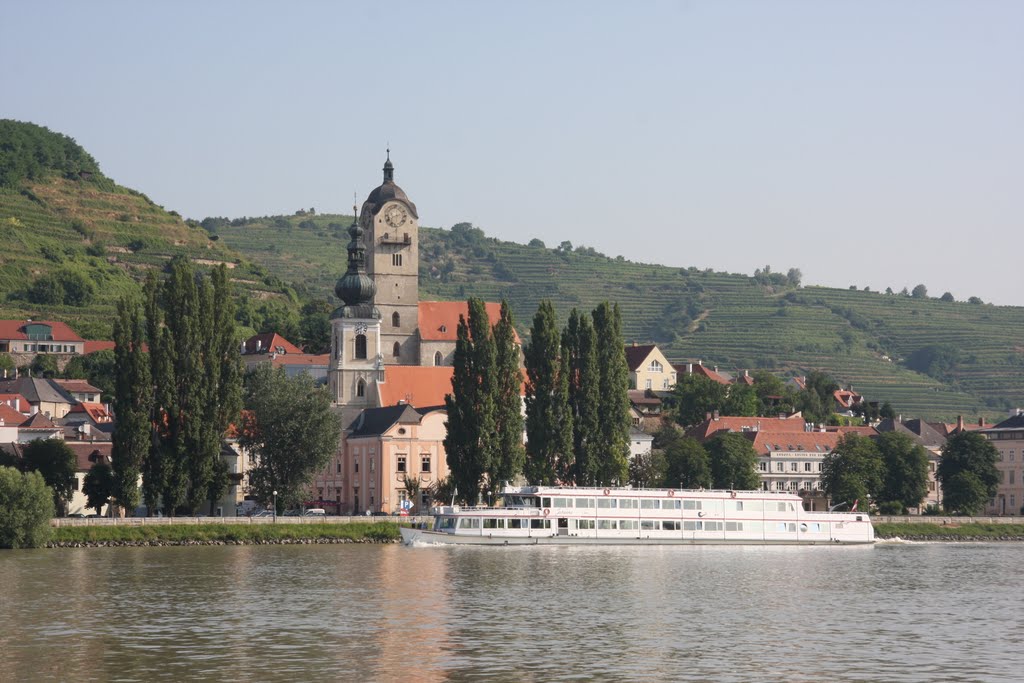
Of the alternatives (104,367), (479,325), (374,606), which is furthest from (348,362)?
(374,606)

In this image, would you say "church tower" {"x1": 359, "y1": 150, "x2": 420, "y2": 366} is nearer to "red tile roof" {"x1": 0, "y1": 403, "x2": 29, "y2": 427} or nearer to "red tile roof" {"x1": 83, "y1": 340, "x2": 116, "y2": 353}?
"red tile roof" {"x1": 0, "y1": 403, "x2": 29, "y2": 427}

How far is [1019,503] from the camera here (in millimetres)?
138625

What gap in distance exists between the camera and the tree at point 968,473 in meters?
128

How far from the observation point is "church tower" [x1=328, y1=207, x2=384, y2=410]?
440 feet

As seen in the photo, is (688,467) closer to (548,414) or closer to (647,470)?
(647,470)

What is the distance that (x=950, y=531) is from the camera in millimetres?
120625

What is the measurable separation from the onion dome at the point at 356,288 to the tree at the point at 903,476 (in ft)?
133

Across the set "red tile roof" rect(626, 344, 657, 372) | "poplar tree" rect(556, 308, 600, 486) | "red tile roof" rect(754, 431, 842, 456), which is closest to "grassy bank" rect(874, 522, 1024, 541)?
"poplar tree" rect(556, 308, 600, 486)

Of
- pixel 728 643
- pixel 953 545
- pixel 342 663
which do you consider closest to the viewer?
pixel 342 663

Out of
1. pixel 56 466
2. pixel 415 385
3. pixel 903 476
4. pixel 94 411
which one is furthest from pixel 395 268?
Answer: pixel 56 466

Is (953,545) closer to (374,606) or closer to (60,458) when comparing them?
(60,458)

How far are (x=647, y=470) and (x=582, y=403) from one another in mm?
18919

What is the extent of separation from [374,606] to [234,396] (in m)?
40.5

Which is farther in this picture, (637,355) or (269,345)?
(637,355)
